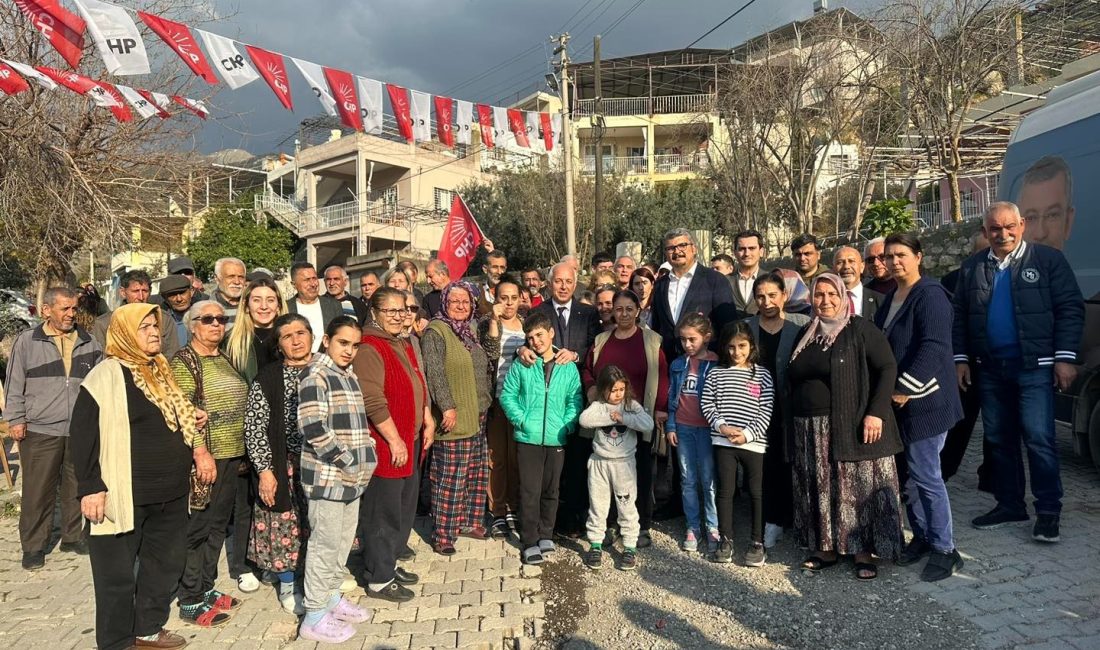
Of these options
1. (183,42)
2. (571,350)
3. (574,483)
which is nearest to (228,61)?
(183,42)

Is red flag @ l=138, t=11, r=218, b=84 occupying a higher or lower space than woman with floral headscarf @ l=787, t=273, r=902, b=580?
higher

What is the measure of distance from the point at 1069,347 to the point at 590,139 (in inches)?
1145

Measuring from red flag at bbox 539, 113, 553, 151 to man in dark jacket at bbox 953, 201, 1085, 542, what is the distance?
1129 cm

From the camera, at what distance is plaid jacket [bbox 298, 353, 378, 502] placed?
349 cm

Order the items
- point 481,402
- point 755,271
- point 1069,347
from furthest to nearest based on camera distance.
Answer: point 755,271
point 481,402
point 1069,347

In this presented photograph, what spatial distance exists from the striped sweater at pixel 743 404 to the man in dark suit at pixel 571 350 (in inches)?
38.8

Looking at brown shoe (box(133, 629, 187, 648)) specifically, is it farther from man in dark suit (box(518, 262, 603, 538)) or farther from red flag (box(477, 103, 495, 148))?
red flag (box(477, 103, 495, 148))

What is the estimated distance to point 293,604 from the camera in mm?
3930

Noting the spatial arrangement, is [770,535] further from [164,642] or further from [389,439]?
[164,642]

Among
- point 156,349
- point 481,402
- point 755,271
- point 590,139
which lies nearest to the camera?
point 156,349

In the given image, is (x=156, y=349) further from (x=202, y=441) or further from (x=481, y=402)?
(x=481, y=402)

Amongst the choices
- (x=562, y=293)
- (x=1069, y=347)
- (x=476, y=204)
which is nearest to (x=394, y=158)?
(x=476, y=204)

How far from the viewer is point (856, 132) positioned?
16.6 m

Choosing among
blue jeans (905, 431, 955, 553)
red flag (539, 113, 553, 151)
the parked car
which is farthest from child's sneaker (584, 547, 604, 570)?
red flag (539, 113, 553, 151)
